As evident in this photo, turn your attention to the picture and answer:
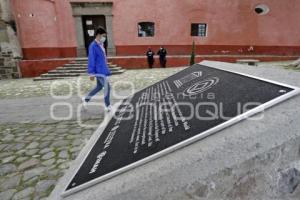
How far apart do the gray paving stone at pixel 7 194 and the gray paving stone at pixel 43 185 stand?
22 centimetres

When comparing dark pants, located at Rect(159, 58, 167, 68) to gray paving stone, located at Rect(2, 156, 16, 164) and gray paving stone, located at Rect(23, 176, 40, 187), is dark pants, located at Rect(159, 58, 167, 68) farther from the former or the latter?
gray paving stone, located at Rect(23, 176, 40, 187)

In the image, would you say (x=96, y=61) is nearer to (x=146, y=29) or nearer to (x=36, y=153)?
(x=36, y=153)

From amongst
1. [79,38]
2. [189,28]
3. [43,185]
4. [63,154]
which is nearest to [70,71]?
[79,38]

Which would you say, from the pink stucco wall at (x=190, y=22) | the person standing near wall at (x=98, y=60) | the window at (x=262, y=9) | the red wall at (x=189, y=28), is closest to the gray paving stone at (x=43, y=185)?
the person standing near wall at (x=98, y=60)

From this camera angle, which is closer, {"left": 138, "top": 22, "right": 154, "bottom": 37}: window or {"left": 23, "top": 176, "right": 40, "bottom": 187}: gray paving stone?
{"left": 23, "top": 176, "right": 40, "bottom": 187}: gray paving stone

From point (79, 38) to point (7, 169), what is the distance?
1162 cm

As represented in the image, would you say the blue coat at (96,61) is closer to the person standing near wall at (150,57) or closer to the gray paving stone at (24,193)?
the gray paving stone at (24,193)

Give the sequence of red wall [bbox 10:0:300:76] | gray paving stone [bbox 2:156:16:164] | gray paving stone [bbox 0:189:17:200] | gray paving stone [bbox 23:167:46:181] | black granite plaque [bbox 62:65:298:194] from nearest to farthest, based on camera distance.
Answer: black granite plaque [bbox 62:65:298:194] < gray paving stone [bbox 0:189:17:200] < gray paving stone [bbox 23:167:46:181] < gray paving stone [bbox 2:156:16:164] < red wall [bbox 10:0:300:76]

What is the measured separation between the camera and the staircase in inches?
417

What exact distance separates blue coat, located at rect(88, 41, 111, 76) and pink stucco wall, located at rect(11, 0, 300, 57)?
9.50 metres

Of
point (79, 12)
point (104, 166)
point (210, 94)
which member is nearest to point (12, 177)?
point (104, 166)

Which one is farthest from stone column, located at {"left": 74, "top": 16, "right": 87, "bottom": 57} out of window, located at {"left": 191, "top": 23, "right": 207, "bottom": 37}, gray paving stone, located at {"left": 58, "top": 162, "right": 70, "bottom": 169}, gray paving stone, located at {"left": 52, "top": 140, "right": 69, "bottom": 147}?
gray paving stone, located at {"left": 58, "top": 162, "right": 70, "bottom": 169}

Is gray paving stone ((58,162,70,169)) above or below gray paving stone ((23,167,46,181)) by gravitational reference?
above

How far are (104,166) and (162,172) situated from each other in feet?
1.69
